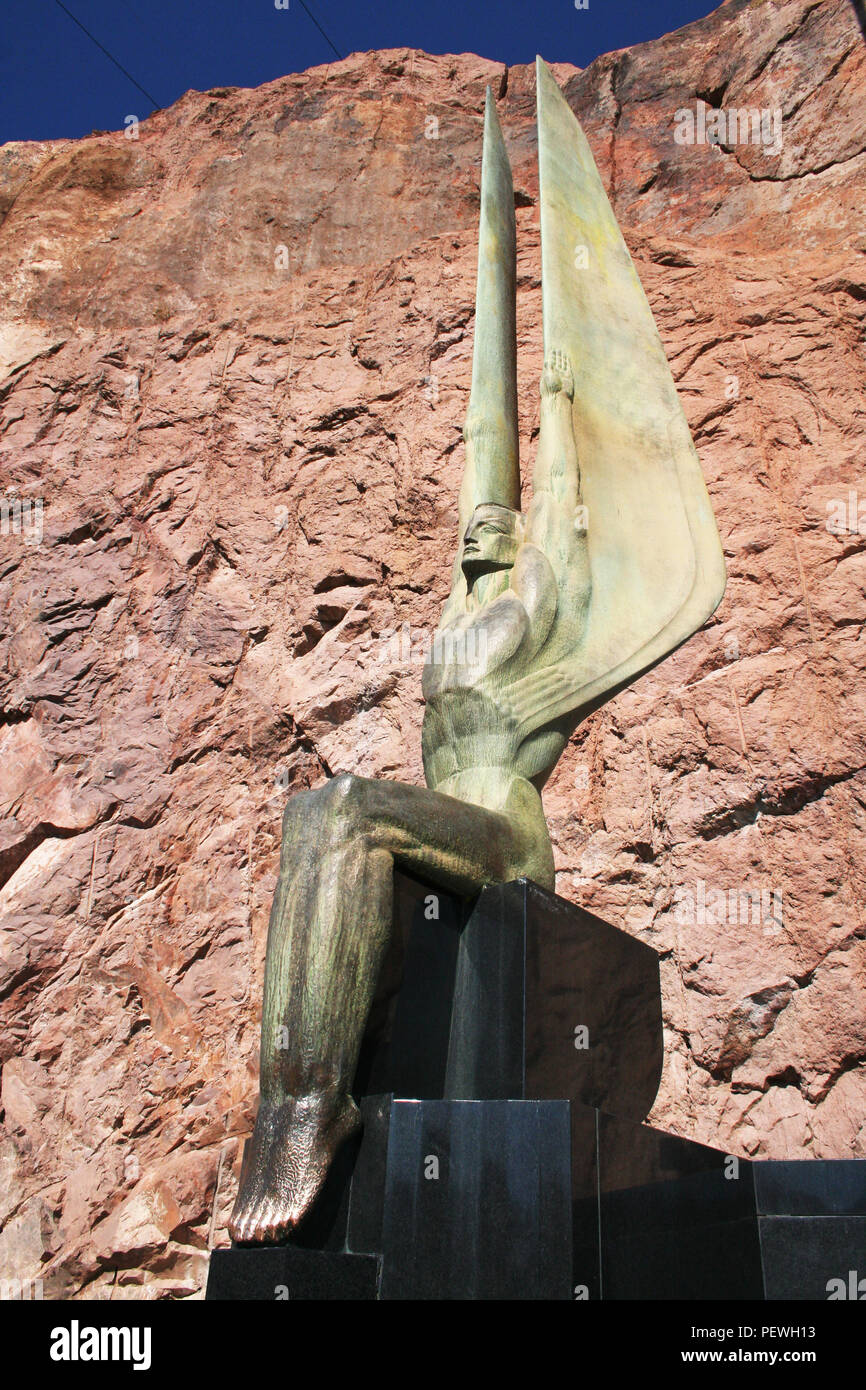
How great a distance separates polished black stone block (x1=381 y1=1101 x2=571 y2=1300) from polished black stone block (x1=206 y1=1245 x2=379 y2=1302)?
0.10m

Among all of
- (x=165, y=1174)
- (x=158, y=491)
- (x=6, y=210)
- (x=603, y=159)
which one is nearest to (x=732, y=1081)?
(x=165, y=1174)

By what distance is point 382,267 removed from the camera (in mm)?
9141

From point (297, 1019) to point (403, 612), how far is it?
16.3 feet

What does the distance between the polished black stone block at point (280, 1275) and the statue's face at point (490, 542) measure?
6.77 ft

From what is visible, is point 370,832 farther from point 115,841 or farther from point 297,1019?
point 115,841

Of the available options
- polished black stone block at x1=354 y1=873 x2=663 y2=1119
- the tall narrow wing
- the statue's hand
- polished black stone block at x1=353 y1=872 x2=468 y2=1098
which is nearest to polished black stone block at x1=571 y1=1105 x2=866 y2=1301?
polished black stone block at x1=354 y1=873 x2=663 y2=1119

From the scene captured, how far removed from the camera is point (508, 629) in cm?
335

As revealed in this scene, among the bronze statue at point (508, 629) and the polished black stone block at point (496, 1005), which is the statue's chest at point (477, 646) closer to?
the bronze statue at point (508, 629)

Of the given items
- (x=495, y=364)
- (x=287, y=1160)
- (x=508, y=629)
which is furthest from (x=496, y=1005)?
(x=495, y=364)

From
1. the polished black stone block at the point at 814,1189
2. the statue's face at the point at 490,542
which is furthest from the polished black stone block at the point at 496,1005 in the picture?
the statue's face at the point at 490,542

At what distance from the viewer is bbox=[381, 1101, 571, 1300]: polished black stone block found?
222 cm

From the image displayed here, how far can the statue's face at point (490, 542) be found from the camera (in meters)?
3.56

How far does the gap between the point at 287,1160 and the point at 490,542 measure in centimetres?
199

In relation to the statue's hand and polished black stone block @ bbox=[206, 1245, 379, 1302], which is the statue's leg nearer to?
polished black stone block @ bbox=[206, 1245, 379, 1302]
